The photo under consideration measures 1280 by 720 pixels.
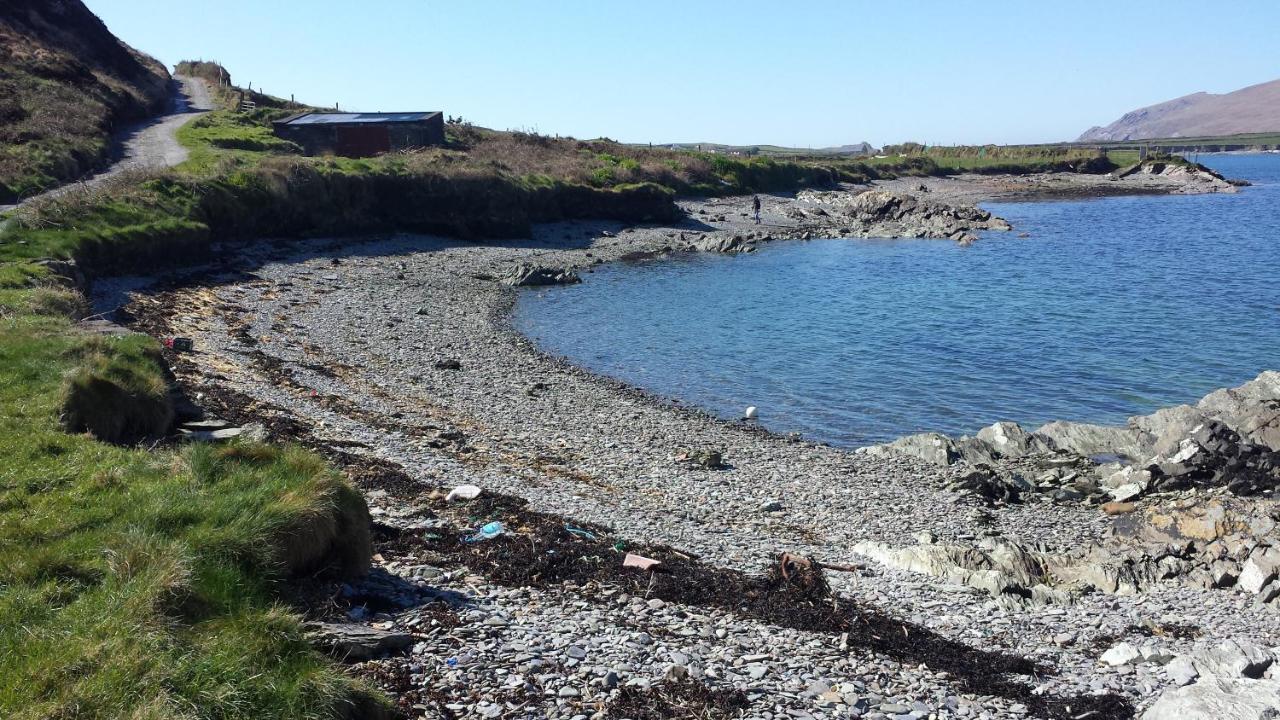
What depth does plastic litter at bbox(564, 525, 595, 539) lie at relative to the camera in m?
15.1

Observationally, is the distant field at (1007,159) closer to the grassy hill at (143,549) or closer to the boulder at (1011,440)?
the boulder at (1011,440)

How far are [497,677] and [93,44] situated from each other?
90.0 meters

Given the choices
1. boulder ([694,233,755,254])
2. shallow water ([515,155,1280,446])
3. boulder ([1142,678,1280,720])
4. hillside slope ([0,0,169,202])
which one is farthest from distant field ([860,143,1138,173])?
boulder ([1142,678,1280,720])

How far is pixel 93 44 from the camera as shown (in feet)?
253

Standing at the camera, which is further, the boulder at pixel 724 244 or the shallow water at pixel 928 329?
the boulder at pixel 724 244

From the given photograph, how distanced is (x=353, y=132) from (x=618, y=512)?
6582cm

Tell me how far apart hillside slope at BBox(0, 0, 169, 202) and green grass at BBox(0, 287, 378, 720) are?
34.6 meters

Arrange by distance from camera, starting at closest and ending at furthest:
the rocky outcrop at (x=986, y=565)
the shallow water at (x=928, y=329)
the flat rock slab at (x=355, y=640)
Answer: the flat rock slab at (x=355, y=640)
the rocky outcrop at (x=986, y=565)
the shallow water at (x=928, y=329)

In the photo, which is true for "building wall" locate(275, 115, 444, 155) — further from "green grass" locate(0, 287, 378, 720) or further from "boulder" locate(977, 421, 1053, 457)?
"green grass" locate(0, 287, 378, 720)

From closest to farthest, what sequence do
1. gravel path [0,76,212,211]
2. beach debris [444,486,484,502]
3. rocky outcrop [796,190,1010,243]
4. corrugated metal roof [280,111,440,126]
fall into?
beach debris [444,486,484,502], gravel path [0,76,212,211], corrugated metal roof [280,111,440,126], rocky outcrop [796,190,1010,243]

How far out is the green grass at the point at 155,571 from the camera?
7094 millimetres

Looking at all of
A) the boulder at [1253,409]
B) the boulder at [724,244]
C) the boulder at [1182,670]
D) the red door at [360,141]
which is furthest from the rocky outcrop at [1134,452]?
the red door at [360,141]

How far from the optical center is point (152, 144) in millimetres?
57812

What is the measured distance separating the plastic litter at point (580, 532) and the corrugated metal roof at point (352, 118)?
67109mm
